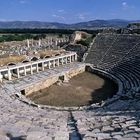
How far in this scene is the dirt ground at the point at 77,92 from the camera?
86.9 ft

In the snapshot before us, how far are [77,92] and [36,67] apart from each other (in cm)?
873

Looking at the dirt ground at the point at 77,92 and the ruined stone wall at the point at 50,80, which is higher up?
the ruined stone wall at the point at 50,80

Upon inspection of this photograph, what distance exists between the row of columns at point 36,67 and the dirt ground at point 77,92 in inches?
172

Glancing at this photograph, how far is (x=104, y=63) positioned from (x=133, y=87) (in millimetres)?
12747

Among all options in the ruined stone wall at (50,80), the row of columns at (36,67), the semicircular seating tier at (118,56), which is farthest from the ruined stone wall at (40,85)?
the semicircular seating tier at (118,56)

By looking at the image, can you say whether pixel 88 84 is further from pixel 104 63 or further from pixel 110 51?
pixel 110 51

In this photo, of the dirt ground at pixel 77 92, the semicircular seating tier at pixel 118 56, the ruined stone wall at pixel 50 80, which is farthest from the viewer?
the semicircular seating tier at pixel 118 56

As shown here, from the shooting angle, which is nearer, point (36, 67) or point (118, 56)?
point (36, 67)

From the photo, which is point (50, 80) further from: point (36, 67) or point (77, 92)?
point (77, 92)

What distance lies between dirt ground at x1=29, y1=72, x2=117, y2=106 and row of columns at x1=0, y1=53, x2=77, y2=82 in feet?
14.3

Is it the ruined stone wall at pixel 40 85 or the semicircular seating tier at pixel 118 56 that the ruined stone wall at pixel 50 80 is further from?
the semicircular seating tier at pixel 118 56

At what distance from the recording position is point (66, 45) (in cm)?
4991

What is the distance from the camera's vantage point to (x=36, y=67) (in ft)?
117

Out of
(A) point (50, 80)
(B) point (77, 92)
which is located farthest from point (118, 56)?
(B) point (77, 92)
